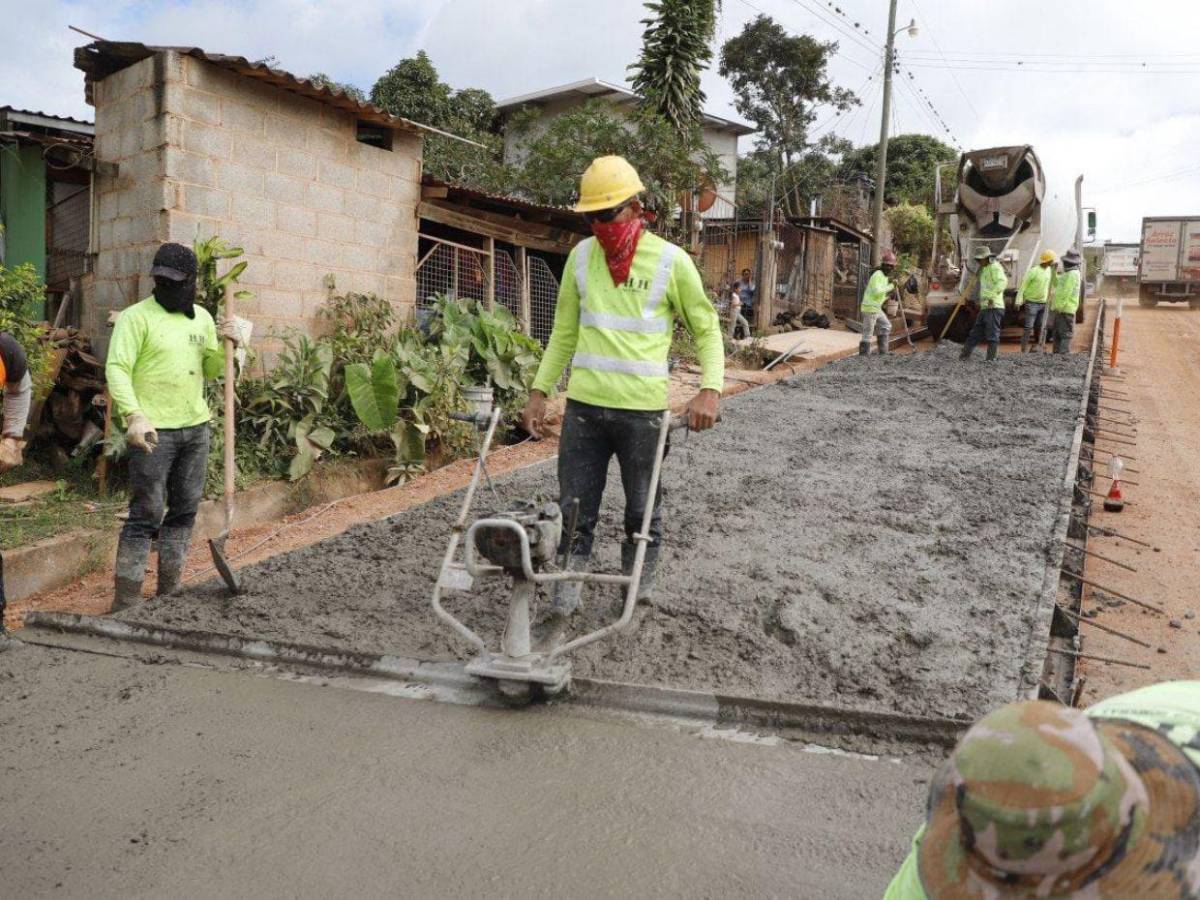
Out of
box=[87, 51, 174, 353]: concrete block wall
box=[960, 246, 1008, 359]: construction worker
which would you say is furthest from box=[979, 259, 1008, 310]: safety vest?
box=[87, 51, 174, 353]: concrete block wall

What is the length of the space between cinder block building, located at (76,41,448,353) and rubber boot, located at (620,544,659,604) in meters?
4.91

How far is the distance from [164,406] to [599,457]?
217 centimetres

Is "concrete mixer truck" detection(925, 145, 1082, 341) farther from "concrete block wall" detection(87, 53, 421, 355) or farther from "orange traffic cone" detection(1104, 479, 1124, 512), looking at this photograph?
"concrete block wall" detection(87, 53, 421, 355)

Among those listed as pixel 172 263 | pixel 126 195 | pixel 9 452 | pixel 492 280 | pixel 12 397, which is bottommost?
pixel 9 452

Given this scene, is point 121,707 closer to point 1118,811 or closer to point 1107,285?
point 1118,811

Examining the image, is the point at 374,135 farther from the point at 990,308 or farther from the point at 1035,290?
the point at 1035,290

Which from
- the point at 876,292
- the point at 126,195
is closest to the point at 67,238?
the point at 126,195

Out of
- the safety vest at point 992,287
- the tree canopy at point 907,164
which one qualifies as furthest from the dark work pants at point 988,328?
the tree canopy at point 907,164

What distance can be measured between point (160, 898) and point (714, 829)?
1.45m

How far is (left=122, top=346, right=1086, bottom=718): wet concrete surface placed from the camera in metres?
3.87

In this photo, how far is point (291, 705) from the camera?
11.7 ft

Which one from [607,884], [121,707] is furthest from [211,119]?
[607,884]

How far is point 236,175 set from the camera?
772 centimetres

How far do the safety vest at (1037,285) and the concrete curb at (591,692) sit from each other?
1332cm
